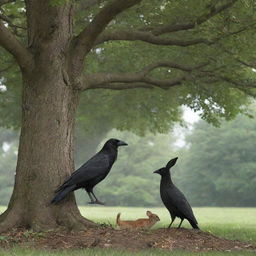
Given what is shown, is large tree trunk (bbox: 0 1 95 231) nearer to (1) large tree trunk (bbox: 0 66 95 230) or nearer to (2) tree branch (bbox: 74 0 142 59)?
(1) large tree trunk (bbox: 0 66 95 230)

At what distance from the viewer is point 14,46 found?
11.4m

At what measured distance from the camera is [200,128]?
6056 cm

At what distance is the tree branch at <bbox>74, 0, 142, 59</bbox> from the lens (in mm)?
10867

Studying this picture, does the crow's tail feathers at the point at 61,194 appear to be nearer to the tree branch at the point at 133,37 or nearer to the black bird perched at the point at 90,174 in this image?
the black bird perched at the point at 90,174

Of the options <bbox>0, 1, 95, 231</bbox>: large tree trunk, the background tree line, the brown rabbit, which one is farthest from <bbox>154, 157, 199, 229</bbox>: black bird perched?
the background tree line

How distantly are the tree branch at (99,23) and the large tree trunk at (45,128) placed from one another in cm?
28

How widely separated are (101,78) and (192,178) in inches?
1776

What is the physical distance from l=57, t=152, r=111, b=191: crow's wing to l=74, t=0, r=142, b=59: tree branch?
7.66 ft

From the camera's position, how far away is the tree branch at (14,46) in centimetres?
1106

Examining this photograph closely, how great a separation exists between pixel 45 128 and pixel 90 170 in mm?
1311

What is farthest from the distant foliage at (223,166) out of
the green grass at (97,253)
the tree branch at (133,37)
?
the green grass at (97,253)

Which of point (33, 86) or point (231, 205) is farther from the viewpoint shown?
point (231, 205)

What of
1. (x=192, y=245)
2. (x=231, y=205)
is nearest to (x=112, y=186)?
(x=231, y=205)

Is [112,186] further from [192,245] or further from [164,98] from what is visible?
[192,245]
